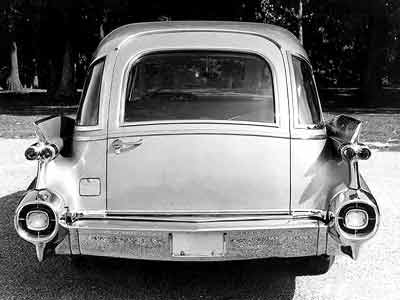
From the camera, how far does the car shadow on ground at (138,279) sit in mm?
4402

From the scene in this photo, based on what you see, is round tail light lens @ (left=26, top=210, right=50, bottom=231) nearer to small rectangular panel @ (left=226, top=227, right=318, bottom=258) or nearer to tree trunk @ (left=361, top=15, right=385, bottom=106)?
small rectangular panel @ (left=226, top=227, right=318, bottom=258)

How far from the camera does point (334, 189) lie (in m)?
4.03

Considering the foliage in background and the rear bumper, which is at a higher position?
the foliage in background

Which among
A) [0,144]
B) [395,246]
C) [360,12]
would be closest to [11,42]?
[360,12]

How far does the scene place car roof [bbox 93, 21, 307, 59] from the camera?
443cm

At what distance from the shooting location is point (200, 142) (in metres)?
4.09

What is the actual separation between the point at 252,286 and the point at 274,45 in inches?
67.4

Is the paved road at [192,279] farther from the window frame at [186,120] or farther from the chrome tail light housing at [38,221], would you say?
the window frame at [186,120]

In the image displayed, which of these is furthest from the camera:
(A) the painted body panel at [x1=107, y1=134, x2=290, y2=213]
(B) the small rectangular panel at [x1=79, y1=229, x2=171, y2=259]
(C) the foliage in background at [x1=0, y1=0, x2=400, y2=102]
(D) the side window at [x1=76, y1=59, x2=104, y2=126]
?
(C) the foliage in background at [x1=0, y1=0, x2=400, y2=102]

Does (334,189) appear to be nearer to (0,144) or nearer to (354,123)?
(354,123)

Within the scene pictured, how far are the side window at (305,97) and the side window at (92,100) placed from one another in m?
1.34

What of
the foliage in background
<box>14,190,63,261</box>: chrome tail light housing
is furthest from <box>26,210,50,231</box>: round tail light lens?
the foliage in background

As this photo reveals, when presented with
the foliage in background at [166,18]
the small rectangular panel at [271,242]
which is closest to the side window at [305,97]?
the small rectangular panel at [271,242]

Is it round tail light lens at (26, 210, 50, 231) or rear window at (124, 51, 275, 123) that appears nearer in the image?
round tail light lens at (26, 210, 50, 231)
